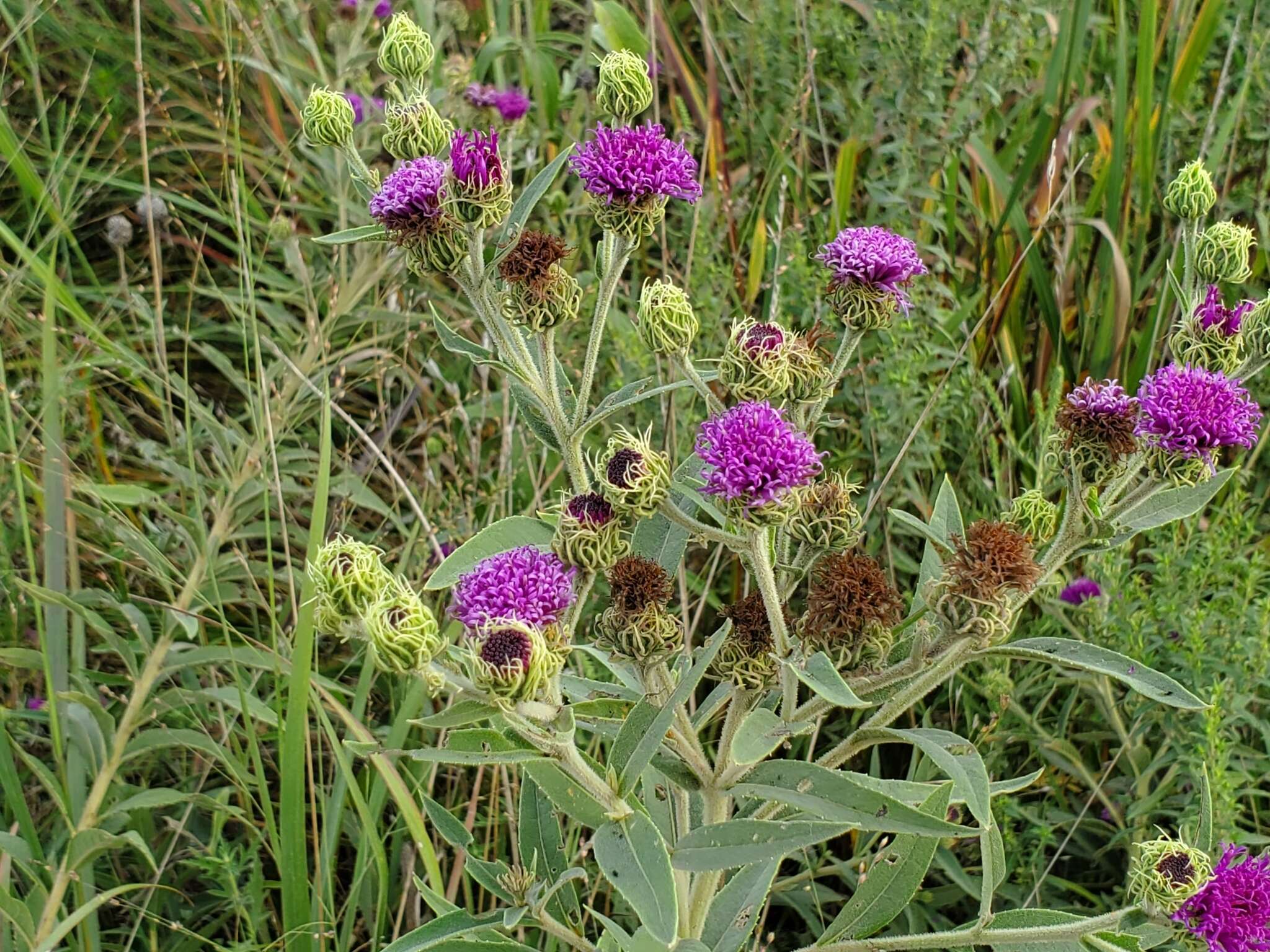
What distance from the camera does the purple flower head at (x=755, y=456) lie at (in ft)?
5.10

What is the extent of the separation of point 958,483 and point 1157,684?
157cm

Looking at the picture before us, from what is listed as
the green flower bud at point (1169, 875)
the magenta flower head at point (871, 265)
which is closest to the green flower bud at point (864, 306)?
the magenta flower head at point (871, 265)

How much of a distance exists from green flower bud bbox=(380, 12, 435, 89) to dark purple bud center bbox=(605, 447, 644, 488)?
85 centimetres

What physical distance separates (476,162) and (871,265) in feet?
2.04

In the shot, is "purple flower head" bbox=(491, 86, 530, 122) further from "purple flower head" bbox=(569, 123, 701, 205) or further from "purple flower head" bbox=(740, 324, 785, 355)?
"purple flower head" bbox=(740, 324, 785, 355)

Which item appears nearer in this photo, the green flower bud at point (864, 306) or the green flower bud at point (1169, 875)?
the green flower bud at point (1169, 875)

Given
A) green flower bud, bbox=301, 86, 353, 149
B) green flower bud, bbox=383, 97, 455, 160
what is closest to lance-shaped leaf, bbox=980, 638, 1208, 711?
green flower bud, bbox=383, 97, 455, 160

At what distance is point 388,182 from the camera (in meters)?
1.77

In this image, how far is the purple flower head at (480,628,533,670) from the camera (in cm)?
137

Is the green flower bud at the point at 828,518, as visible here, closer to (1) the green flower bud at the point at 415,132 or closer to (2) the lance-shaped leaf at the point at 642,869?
(2) the lance-shaped leaf at the point at 642,869

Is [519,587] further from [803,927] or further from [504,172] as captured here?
[803,927]

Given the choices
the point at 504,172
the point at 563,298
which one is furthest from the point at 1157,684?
the point at 504,172

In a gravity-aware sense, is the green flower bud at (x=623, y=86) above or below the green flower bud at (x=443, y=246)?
above

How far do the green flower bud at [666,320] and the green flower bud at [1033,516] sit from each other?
0.53 metres
